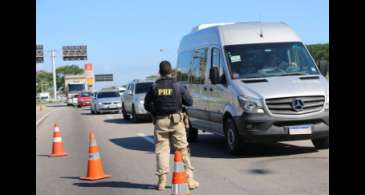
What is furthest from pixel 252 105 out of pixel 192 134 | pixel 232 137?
pixel 192 134

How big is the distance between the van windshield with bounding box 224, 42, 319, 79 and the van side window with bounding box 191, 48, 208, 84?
1.13 meters

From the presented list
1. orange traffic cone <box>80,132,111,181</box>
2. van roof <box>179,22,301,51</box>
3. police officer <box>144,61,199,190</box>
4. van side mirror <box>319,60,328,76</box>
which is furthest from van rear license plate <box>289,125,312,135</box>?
orange traffic cone <box>80,132,111,181</box>

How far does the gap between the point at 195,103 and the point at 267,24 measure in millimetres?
2640

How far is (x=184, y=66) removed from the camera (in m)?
14.6

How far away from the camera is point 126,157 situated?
1225 cm

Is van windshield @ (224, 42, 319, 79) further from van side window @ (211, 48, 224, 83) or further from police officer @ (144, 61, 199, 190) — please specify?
police officer @ (144, 61, 199, 190)

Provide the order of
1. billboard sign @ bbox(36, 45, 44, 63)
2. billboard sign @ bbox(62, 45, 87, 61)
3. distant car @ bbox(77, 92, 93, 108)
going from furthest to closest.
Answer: billboard sign @ bbox(62, 45, 87, 61) < billboard sign @ bbox(36, 45, 44, 63) < distant car @ bbox(77, 92, 93, 108)

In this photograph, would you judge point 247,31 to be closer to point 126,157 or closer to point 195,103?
point 195,103

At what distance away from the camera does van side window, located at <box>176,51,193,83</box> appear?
46.3ft

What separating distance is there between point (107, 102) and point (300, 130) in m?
26.1

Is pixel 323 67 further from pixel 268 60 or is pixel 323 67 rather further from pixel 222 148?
pixel 222 148

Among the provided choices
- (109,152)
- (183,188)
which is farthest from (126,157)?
(183,188)

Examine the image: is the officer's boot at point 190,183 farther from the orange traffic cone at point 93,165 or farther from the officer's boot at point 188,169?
the orange traffic cone at point 93,165

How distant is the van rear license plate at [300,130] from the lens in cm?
1058
